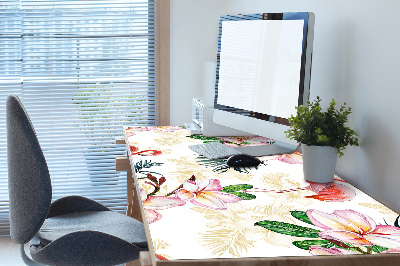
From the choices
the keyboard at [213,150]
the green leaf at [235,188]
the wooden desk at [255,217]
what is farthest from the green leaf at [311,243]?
the keyboard at [213,150]

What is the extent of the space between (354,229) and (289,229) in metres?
0.15

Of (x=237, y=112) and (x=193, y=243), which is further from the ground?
(x=237, y=112)

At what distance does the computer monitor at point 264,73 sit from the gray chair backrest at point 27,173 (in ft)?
2.60

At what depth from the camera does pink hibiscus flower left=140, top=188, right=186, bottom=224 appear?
1.33 metres

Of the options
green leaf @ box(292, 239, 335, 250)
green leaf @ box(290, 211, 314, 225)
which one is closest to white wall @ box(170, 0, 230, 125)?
green leaf @ box(290, 211, 314, 225)

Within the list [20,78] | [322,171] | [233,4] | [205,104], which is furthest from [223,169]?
[20,78]

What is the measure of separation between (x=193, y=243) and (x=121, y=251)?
675mm

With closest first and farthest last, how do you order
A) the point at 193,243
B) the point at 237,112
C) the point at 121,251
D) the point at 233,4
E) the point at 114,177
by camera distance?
the point at 193,243 → the point at 121,251 → the point at 237,112 → the point at 233,4 → the point at 114,177

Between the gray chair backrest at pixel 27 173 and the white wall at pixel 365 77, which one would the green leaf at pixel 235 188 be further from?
the gray chair backrest at pixel 27 173

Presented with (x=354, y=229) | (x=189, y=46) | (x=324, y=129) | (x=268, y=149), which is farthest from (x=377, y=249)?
(x=189, y=46)

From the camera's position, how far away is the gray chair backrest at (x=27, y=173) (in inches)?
64.8

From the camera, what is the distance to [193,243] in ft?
3.76

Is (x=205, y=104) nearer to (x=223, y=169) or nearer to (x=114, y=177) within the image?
(x=223, y=169)

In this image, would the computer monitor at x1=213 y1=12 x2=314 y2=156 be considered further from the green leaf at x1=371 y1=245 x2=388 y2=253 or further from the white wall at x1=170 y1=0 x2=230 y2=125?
the white wall at x1=170 y1=0 x2=230 y2=125
